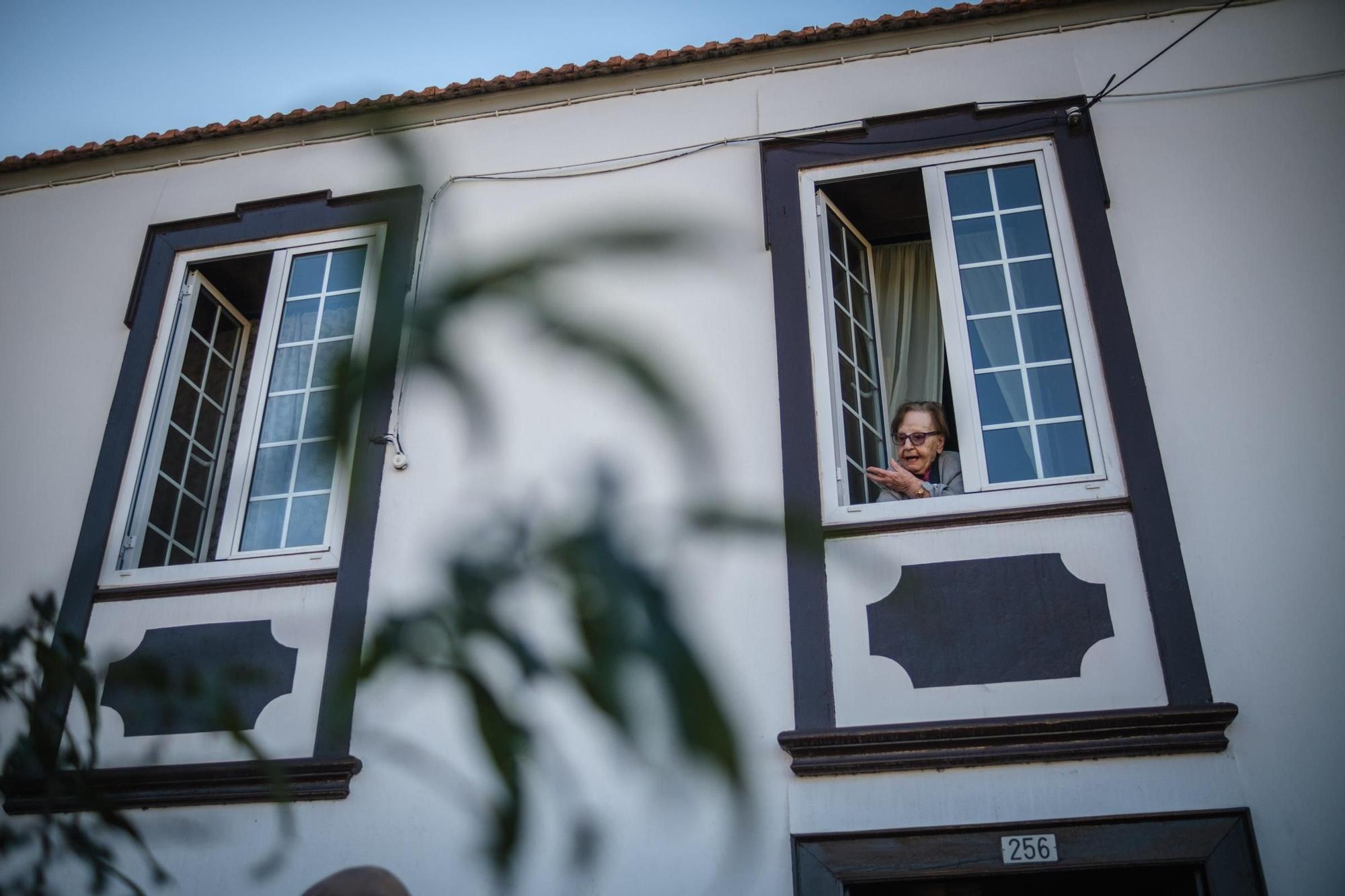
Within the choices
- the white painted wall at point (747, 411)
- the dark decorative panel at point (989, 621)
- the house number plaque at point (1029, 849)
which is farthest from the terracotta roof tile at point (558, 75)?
the house number plaque at point (1029, 849)

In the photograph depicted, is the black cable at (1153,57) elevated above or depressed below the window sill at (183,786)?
above

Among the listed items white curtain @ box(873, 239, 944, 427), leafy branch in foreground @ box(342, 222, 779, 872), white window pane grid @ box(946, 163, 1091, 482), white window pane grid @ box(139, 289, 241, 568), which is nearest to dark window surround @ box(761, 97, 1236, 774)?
white window pane grid @ box(946, 163, 1091, 482)

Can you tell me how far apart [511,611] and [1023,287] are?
8.44 ft

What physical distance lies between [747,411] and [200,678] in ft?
8.35

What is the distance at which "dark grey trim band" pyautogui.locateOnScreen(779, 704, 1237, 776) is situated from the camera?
4.48 metres

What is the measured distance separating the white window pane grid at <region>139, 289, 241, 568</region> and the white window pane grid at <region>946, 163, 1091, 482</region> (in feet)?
12.1

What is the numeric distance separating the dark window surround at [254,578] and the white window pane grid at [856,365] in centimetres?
194

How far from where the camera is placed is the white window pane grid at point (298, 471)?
5883 mm

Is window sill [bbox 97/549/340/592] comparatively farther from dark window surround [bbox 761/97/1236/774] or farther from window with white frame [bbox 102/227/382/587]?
dark window surround [bbox 761/97/1236/774]

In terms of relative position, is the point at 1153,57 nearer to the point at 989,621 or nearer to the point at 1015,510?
the point at 1015,510

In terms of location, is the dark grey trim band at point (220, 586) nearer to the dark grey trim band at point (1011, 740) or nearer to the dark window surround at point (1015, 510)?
the dark window surround at point (1015, 510)

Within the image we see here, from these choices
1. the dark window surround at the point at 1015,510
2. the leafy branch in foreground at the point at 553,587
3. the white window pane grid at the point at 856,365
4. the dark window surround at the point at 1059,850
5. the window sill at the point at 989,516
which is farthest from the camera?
the white window pane grid at the point at 856,365

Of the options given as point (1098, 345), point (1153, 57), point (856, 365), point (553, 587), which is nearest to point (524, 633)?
point (553, 587)

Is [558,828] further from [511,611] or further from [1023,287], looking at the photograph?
[1023,287]
